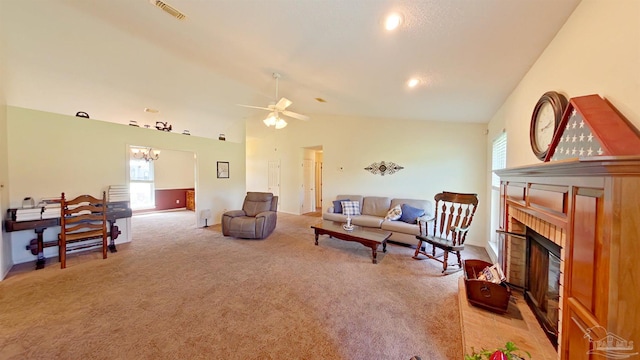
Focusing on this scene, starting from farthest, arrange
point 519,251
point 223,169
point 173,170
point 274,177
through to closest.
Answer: point 173,170 < point 274,177 < point 223,169 < point 519,251

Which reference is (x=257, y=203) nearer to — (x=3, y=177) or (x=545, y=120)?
(x=3, y=177)

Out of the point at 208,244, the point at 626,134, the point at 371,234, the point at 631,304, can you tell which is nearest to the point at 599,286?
the point at 631,304

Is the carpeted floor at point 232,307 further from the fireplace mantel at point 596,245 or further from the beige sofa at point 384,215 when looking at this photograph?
the fireplace mantel at point 596,245

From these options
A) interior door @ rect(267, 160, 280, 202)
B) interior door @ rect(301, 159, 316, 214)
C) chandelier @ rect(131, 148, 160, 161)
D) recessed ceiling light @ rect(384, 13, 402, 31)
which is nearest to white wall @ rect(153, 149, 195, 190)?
chandelier @ rect(131, 148, 160, 161)

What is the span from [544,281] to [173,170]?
9546mm

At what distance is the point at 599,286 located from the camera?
2.98 feet

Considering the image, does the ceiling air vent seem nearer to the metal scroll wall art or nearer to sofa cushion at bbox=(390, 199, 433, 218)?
the metal scroll wall art

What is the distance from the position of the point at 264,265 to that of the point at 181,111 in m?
3.88

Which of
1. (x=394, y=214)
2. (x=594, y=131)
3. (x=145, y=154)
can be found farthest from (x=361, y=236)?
(x=145, y=154)

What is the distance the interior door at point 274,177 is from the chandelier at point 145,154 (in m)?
3.83

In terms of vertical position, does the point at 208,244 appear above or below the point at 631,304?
below

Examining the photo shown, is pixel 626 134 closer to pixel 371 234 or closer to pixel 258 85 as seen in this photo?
pixel 371 234

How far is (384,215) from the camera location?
4.94 m

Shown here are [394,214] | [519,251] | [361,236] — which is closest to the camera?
[519,251]
